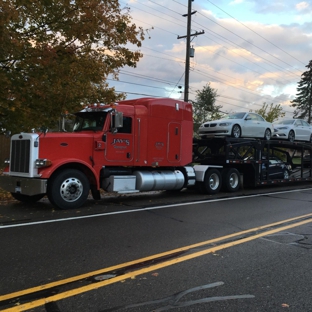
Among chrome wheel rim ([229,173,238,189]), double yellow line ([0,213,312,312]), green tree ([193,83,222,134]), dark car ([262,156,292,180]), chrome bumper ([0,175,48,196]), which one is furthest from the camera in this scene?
green tree ([193,83,222,134])

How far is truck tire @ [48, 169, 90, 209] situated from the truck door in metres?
1.20

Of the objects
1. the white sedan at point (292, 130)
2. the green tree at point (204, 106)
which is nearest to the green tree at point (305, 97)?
the green tree at point (204, 106)

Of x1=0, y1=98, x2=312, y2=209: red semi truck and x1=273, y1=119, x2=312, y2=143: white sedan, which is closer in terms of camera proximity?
x1=0, y1=98, x2=312, y2=209: red semi truck

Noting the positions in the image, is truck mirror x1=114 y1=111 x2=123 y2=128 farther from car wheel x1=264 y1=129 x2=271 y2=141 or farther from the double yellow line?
car wheel x1=264 y1=129 x2=271 y2=141

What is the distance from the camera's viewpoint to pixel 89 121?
10.3m

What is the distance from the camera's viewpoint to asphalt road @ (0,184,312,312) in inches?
145

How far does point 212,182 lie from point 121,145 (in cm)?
451

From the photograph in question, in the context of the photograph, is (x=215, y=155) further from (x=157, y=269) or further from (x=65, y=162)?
(x=157, y=269)

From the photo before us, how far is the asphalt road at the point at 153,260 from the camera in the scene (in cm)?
367

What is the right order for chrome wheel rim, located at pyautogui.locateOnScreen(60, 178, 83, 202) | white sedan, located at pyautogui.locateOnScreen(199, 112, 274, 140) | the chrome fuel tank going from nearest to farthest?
chrome wheel rim, located at pyautogui.locateOnScreen(60, 178, 83, 202) < the chrome fuel tank < white sedan, located at pyautogui.locateOnScreen(199, 112, 274, 140)

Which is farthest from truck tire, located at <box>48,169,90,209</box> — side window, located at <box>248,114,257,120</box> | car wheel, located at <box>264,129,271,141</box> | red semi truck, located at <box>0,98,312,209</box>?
car wheel, located at <box>264,129,271,141</box>

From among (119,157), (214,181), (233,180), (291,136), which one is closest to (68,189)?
(119,157)

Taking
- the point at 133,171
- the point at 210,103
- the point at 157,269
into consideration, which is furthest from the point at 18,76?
the point at 210,103

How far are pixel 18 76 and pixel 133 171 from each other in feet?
15.2
